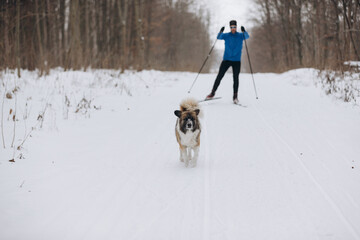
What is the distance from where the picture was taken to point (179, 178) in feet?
14.9

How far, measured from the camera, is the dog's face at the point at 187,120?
4.71 meters

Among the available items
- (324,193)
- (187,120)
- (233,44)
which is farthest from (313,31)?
(324,193)

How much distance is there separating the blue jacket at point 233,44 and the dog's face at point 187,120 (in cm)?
559

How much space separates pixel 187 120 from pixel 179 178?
95cm

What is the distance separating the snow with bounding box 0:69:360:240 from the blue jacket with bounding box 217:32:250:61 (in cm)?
251

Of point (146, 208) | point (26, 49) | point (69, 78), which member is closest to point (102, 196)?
point (146, 208)

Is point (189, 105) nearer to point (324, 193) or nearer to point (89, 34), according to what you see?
point (324, 193)

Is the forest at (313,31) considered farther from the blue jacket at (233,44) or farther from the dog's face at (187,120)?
the dog's face at (187,120)

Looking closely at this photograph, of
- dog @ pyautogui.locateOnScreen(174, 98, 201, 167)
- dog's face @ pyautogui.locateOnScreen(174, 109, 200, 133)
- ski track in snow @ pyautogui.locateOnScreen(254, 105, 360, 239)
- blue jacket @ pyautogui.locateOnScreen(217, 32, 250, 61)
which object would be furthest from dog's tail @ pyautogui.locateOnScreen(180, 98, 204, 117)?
blue jacket @ pyautogui.locateOnScreen(217, 32, 250, 61)

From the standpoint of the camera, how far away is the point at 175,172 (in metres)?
4.78

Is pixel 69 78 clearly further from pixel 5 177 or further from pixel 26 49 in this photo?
pixel 5 177

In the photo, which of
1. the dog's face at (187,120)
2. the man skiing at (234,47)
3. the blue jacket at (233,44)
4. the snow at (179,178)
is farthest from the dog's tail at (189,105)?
the blue jacket at (233,44)

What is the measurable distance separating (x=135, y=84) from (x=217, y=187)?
11335 millimetres

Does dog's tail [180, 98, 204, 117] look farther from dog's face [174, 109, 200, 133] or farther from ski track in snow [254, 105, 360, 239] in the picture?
ski track in snow [254, 105, 360, 239]
